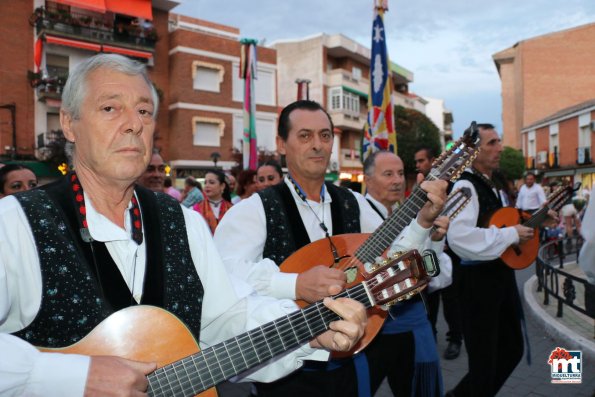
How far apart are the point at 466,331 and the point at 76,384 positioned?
319cm

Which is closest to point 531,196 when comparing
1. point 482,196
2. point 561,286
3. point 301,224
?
point 561,286

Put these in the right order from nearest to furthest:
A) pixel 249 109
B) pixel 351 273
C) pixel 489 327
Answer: pixel 351 273 < pixel 489 327 < pixel 249 109

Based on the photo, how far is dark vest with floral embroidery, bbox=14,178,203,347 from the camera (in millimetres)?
1572

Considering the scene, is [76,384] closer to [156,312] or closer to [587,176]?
[156,312]

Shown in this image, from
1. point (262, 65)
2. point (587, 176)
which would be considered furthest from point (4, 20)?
point (587, 176)

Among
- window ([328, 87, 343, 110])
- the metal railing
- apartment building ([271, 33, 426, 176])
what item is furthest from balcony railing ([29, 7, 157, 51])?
the metal railing

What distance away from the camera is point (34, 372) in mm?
1390

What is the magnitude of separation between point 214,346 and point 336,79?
3225cm

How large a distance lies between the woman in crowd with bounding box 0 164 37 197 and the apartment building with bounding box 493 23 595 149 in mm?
21887

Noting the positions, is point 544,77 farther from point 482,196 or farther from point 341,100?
point 482,196

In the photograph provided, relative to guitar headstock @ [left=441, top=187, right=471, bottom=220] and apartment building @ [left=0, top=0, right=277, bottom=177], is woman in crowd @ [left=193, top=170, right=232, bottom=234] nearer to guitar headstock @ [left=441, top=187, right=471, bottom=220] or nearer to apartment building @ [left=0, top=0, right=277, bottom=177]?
guitar headstock @ [left=441, top=187, right=471, bottom=220]

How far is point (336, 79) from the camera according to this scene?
32.5 metres

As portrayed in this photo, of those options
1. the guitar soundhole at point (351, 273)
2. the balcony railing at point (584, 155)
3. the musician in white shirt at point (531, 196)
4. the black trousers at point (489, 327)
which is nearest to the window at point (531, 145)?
the balcony railing at point (584, 155)

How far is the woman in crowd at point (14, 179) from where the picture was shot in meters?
4.72
